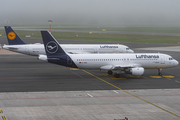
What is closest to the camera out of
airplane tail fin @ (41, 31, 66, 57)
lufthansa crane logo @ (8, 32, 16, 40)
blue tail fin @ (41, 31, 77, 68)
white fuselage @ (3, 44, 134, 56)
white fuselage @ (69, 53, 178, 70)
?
blue tail fin @ (41, 31, 77, 68)

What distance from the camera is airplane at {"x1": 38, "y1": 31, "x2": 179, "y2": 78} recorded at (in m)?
45.1

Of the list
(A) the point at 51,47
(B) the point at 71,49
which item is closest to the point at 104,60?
(A) the point at 51,47

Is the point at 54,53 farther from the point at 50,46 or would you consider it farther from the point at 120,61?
the point at 120,61

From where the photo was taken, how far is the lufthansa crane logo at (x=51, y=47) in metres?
45.3

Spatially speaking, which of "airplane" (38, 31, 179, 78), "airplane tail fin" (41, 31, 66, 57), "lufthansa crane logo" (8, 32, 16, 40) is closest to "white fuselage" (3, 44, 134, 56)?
"lufthansa crane logo" (8, 32, 16, 40)

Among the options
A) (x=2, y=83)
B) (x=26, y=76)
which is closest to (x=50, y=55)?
(x=26, y=76)

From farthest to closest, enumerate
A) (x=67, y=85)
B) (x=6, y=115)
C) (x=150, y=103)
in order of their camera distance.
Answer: (x=67, y=85)
(x=150, y=103)
(x=6, y=115)

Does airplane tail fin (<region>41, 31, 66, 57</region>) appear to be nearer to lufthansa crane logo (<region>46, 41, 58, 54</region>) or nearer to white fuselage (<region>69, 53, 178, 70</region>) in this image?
lufthansa crane logo (<region>46, 41, 58, 54</region>)

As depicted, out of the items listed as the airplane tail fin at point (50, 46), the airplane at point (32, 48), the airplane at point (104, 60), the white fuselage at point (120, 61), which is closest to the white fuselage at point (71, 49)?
the airplane at point (32, 48)

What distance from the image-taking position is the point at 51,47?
45312mm

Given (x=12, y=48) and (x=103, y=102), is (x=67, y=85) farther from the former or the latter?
(x=12, y=48)

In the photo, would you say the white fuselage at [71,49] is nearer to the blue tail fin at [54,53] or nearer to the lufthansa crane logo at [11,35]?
the lufthansa crane logo at [11,35]

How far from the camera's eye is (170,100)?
32.1m

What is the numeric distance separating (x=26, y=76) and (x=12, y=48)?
17.8m
